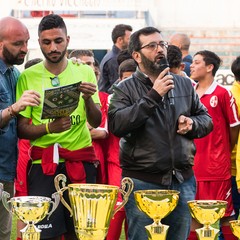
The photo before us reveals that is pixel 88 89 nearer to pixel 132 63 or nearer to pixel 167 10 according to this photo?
pixel 132 63

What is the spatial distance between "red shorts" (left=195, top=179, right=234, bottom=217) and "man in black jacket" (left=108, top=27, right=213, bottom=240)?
1698 millimetres

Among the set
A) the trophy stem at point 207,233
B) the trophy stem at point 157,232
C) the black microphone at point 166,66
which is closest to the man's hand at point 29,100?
the black microphone at point 166,66

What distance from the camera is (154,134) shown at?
4.73 m

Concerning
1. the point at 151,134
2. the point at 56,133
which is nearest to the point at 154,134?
the point at 151,134

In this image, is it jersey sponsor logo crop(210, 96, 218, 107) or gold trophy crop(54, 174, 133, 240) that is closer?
gold trophy crop(54, 174, 133, 240)

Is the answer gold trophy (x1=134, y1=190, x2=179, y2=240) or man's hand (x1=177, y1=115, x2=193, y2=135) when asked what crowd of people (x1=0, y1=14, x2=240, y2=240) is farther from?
gold trophy (x1=134, y1=190, x2=179, y2=240)

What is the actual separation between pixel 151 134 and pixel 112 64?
451 centimetres

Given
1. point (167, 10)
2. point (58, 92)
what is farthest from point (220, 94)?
point (167, 10)

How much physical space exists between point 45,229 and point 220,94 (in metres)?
2.06

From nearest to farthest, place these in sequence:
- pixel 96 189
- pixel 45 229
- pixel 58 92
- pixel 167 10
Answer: pixel 96 189
pixel 58 92
pixel 45 229
pixel 167 10

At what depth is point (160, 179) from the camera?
4746 mm

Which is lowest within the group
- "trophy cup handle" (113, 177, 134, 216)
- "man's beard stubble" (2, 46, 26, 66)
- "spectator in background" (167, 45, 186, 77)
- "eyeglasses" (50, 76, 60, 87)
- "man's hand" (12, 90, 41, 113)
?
"trophy cup handle" (113, 177, 134, 216)

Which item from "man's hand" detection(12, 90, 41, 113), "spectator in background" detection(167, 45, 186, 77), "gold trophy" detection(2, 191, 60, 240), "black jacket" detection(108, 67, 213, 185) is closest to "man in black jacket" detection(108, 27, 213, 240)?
"black jacket" detection(108, 67, 213, 185)

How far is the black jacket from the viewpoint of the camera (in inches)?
185
